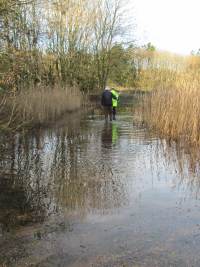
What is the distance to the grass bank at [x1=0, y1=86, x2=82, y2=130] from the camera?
1012cm

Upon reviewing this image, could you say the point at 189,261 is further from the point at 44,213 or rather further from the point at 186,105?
the point at 186,105

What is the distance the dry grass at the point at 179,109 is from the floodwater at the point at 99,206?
35.6 inches

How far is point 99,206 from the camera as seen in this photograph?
533 cm

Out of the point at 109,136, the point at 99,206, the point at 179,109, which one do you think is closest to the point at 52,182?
the point at 99,206

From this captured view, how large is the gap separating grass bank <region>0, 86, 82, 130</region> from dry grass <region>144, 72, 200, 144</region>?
13.3 ft

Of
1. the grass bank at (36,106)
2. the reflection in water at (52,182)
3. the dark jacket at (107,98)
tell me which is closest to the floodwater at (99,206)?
the reflection in water at (52,182)

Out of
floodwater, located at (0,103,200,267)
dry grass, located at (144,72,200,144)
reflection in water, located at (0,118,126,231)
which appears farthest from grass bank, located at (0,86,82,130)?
dry grass, located at (144,72,200,144)

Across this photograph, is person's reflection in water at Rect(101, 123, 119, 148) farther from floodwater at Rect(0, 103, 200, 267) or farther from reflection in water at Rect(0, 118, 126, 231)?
floodwater at Rect(0, 103, 200, 267)

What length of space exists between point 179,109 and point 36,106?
515 centimetres

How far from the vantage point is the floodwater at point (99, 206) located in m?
3.86

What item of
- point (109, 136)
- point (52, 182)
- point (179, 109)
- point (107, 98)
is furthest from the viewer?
point (107, 98)

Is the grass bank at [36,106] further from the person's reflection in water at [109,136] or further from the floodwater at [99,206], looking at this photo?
the person's reflection in water at [109,136]

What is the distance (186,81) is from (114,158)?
14.6 ft

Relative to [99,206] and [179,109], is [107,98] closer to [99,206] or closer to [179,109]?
[179,109]
